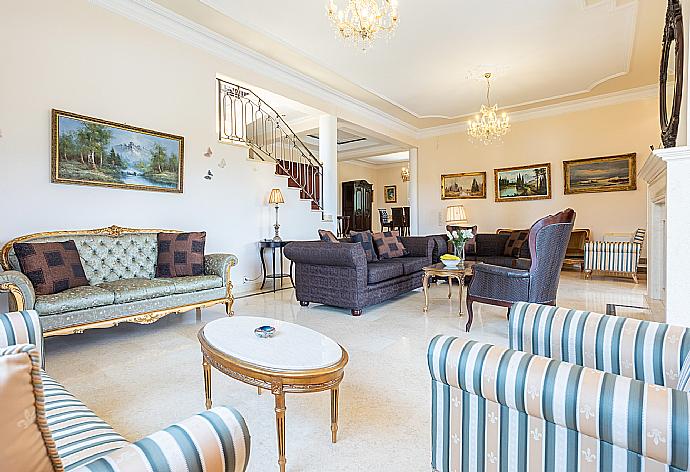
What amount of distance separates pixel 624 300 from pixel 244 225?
510 centimetres

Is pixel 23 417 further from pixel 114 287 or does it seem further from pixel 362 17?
pixel 362 17

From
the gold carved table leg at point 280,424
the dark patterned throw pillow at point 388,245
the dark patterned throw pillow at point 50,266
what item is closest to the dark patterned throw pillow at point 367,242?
the dark patterned throw pillow at point 388,245

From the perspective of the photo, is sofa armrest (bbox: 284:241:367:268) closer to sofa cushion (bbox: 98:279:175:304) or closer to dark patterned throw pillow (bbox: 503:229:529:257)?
sofa cushion (bbox: 98:279:175:304)

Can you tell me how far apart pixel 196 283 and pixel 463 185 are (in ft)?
22.6

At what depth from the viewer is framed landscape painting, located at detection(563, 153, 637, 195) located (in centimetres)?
689

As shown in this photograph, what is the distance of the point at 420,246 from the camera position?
5.72 metres

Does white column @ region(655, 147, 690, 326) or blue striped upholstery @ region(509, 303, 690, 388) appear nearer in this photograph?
blue striped upholstery @ region(509, 303, 690, 388)

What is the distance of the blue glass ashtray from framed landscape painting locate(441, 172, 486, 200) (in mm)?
7627

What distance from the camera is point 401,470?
4.99 feet

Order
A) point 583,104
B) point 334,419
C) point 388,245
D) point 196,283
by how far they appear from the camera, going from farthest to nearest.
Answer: point 583,104 → point 388,245 → point 196,283 → point 334,419

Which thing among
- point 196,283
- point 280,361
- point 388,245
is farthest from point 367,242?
point 280,361

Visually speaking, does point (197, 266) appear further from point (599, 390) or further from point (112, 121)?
point (599, 390)

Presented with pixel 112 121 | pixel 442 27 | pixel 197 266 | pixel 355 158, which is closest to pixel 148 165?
pixel 112 121

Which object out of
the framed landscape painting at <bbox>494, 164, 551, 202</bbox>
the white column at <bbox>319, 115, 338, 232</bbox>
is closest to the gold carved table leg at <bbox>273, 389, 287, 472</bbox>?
the white column at <bbox>319, 115, 338, 232</bbox>
